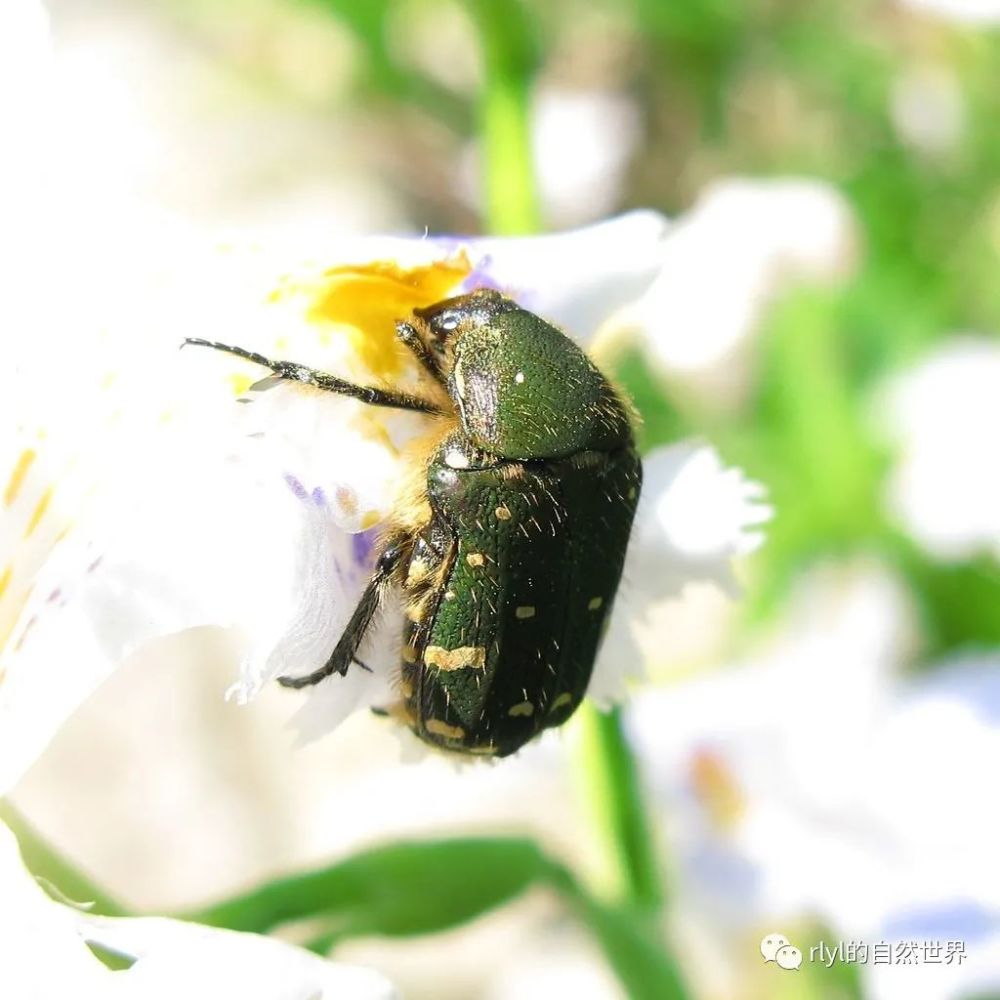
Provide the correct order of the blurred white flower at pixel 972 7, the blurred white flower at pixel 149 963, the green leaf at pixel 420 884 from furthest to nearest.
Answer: the blurred white flower at pixel 972 7
the green leaf at pixel 420 884
the blurred white flower at pixel 149 963

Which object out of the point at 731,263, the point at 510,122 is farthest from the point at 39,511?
the point at 731,263

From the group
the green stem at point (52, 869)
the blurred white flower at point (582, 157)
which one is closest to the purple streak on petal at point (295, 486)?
the green stem at point (52, 869)

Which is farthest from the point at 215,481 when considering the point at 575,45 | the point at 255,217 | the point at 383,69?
the point at 255,217

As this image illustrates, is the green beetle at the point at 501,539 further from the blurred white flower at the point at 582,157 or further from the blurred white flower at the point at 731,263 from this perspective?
the blurred white flower at the point at 582,157

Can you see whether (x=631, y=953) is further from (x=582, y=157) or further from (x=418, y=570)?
(x=582, y=157)

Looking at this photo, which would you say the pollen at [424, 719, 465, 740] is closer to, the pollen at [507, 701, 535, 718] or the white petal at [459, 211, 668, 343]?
the pollen at [507, 701, 535, 718]

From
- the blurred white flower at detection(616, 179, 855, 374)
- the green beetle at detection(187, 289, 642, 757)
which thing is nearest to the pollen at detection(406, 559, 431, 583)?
the green beetle at detection(187, 289, 642, 757)
